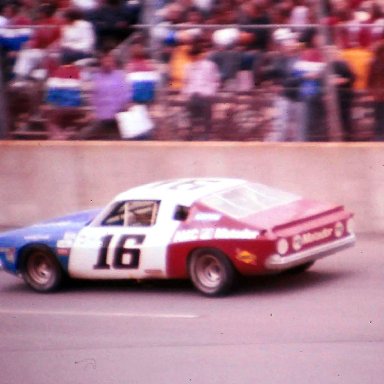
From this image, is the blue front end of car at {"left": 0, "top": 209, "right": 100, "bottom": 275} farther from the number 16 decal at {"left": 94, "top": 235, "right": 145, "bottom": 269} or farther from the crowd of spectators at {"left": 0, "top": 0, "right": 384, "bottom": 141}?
the crowd of spectators at {"left": 0, "top": 0, "right": 384, "bottom": 141}

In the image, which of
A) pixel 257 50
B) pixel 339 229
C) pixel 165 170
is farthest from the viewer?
pixel 165 170

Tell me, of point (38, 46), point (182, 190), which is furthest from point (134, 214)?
point (38, 46)

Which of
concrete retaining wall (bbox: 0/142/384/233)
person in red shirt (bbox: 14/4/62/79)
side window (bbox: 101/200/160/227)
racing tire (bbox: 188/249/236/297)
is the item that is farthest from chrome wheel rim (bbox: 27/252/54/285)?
person in red shirt (bbox: 14/4/62/79)

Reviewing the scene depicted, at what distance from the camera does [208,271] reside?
1102 cm

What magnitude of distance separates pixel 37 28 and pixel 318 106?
170 inches

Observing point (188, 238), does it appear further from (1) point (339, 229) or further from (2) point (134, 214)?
(1) point (339, 229)

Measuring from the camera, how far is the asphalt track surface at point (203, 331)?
802cm

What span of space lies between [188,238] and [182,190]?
0.77 metres

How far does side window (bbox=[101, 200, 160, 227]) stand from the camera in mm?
11406

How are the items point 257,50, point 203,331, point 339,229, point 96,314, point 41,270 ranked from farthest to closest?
point 257,50, point 41,270, point 339,229, point 96,314, point 203,331

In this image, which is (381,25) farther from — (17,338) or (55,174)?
(17,338)

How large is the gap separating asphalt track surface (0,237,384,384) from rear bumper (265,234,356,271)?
33 centimetres

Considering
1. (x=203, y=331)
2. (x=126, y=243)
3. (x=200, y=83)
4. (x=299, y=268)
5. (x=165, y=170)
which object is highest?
(x=200, y=83)

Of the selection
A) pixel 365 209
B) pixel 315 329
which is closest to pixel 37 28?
pixel 365 209
